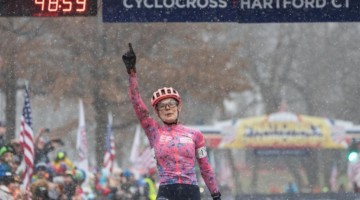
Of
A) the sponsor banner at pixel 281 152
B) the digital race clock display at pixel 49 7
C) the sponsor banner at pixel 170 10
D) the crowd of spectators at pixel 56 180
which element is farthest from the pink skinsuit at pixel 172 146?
the sponsor banner at pixel 281 152

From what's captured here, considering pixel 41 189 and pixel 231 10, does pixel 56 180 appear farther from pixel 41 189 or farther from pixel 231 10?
pixel 231 10

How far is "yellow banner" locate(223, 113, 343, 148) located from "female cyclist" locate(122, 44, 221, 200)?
3979 cm

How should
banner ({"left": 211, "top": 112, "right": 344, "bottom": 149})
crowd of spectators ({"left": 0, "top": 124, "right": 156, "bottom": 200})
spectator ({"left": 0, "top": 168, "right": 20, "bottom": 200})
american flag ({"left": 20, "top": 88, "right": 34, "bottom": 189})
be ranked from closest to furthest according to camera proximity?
spectator ({"left": 0, "top": 168, "right": 20, "bottom": 200})
crowd of spectators ({"left": 0, "top": 124, "right": 156, "bottom": 200})
american flag ({"left": 20, "top": 88, "right": 34, "bottom": 189})
banner ({"left": 211, "top": 112, "right": 344, "bottom": 149})

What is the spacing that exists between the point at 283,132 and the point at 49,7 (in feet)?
121

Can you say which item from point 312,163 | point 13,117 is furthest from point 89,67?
point 312,163

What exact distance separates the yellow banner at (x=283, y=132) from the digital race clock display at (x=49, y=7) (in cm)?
3489

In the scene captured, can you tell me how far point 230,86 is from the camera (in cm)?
4241

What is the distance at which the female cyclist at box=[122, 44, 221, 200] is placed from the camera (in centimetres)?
1258

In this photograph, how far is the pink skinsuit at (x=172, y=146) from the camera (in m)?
12.6

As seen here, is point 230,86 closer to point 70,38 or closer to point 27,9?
point 70,38

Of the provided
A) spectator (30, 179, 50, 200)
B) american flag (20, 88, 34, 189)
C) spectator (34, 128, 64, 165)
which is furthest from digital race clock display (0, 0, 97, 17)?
spectator (34, 128, 64, 165)

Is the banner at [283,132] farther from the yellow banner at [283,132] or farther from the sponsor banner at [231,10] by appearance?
the sponsor banner at [231,10]

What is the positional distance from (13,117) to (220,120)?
74.7 ft

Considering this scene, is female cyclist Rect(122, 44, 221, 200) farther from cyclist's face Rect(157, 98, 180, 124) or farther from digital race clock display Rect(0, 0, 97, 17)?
digital race clock display Rect(0, 0, 97, 17)
